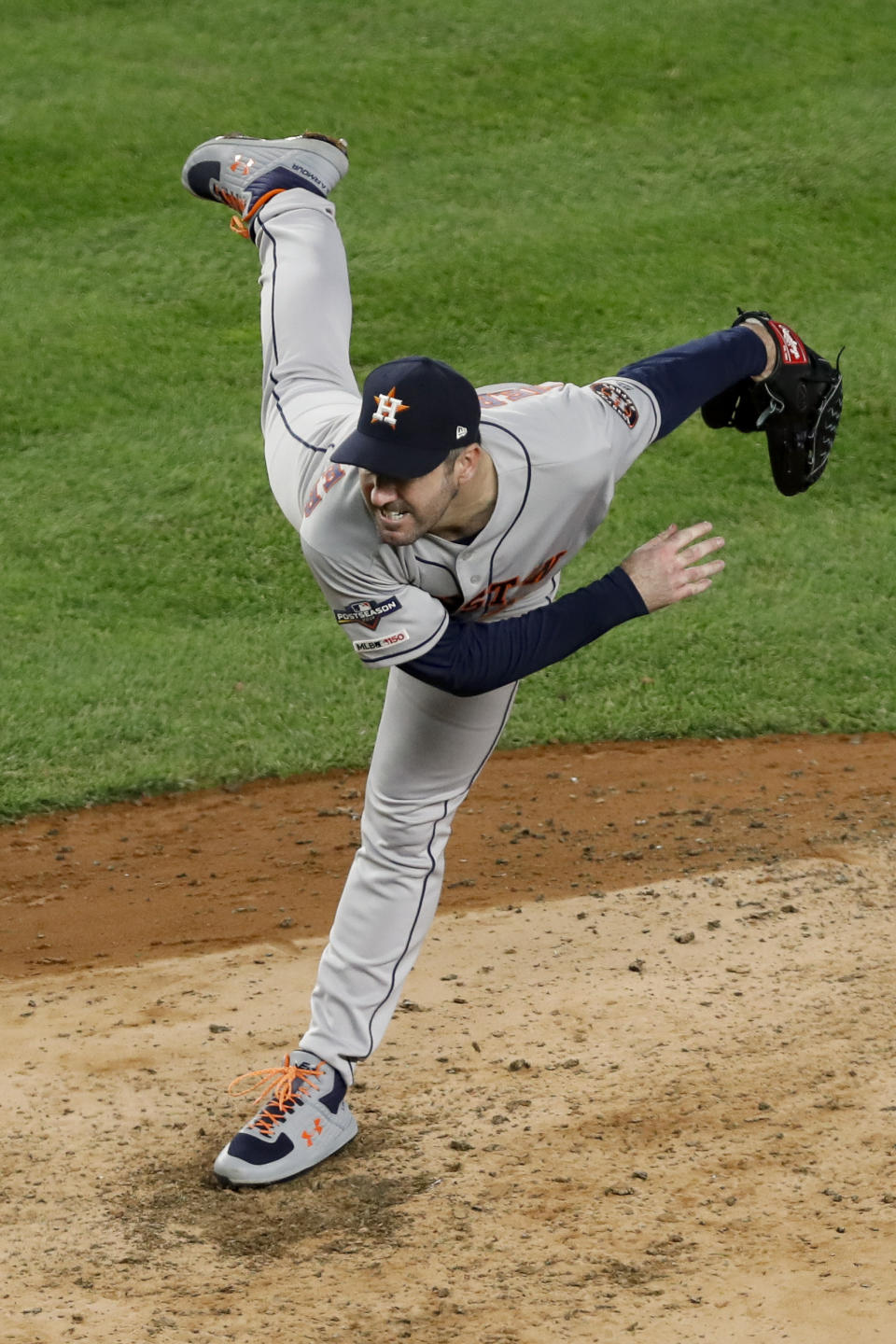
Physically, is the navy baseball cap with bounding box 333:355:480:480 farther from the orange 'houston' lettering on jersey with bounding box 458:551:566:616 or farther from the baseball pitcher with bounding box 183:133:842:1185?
the orange 'houston' lettering on jersey with bounding box 458:551:566:616

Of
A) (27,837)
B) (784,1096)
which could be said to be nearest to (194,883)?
(27,837)

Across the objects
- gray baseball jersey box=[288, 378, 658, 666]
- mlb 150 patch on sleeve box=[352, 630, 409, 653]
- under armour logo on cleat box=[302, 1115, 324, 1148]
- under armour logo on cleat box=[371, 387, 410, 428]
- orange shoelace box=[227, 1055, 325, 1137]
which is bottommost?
under armour logo on cleat box=[302, 1115, 324, 1148]

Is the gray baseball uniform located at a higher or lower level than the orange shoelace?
higher

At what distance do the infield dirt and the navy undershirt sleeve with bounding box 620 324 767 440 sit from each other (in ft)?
5.19

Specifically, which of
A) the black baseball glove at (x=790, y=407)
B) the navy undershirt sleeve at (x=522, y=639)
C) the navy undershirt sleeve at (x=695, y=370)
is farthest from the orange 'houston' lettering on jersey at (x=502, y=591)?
the black baseball glove at (x=790, y=407)

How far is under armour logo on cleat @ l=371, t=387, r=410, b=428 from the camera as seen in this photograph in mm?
3164

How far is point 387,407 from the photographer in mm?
3180

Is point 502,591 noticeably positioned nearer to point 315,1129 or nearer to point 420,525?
point 420,525

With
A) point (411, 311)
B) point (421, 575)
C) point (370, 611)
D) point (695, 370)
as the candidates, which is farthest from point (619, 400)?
point (411, 311)

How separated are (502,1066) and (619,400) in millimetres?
1725

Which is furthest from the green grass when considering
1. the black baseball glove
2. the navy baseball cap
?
the navy baseball cap

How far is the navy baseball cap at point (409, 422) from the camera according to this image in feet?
10.3

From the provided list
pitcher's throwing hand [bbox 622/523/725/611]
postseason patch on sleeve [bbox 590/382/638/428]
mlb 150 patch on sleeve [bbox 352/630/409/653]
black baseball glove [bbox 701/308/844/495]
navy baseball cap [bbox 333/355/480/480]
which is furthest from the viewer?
black baseball glove [bbox 701/308/844/495]

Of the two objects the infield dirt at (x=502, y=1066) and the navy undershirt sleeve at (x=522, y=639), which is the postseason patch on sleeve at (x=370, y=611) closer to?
the navy undershirt sleeve at (x=522, y=639)
